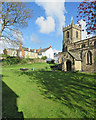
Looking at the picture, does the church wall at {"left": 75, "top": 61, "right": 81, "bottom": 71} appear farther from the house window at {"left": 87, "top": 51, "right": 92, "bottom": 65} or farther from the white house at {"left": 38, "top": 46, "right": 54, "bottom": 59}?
the white house at {"left": 38, "top": 46, "right": 54, "bottom": 59}

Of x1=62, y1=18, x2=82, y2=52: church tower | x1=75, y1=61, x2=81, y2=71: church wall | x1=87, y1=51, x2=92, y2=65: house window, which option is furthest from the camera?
x1=62, y1=18, x2=82, y2=52: church tower

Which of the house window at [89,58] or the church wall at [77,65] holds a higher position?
the house window at [89,58]

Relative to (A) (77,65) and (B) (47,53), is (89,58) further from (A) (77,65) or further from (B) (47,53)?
(B) (47,53)

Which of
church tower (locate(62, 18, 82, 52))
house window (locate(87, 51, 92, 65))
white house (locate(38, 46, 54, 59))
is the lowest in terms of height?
house window (locate(87, 51, 92, 65))

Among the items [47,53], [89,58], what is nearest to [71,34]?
[89,58]

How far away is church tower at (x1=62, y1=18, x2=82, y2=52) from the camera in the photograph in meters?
39.0

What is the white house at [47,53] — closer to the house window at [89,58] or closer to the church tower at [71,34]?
the church tower at [71,34]

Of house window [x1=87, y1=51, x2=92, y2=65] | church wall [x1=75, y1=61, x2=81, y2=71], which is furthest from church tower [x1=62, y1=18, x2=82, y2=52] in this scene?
church wall [x1=75, y1=61, x2=81, y2=71]

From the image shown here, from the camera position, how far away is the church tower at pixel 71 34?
128 feet

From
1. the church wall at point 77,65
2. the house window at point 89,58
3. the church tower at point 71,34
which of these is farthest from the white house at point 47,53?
the house window at point 89,58

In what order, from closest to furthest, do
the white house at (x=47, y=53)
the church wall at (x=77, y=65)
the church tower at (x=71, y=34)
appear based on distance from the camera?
the church wall at (x=77, y=65) < the church tower at (x=71, y=34) < the white house at (x=47, y=53)

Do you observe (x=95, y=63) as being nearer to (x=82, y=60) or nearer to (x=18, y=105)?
(x=82, y=60)

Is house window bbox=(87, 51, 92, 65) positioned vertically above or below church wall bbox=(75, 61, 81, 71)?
above

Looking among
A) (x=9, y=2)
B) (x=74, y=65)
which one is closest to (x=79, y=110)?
(x=9, y=2)
